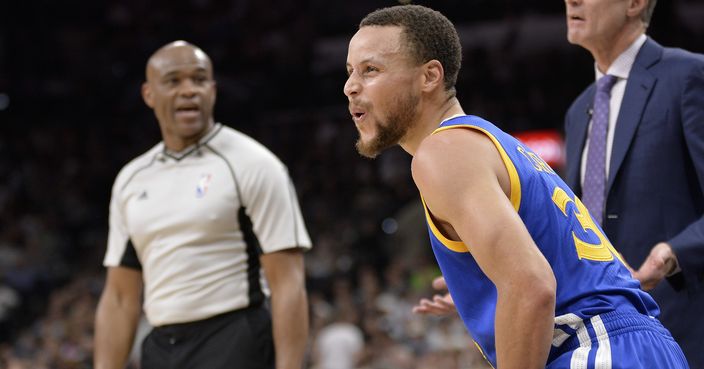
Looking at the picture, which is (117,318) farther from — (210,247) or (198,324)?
(210,247)

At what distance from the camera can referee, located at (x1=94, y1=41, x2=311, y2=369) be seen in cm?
393

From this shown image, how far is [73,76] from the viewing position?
45.6ft

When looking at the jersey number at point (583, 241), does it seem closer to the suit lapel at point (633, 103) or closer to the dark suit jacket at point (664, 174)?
the dark suit jacket at point (664, 174)

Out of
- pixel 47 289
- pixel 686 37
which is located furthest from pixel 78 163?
pixel 686 37

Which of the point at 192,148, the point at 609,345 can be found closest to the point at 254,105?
the point at 192,148

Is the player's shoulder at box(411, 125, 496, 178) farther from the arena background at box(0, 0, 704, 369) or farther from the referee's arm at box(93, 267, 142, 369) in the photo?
the arena background at box(0, 0, 704, 369)

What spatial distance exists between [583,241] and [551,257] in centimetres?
11

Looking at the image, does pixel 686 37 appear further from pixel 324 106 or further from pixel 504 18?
pixel 324 106

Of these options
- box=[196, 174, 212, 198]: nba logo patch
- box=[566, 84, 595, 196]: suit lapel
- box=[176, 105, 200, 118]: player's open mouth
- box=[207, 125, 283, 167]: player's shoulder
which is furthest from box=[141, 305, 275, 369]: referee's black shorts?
box=[566, 84, 595, 196]: suit lapel

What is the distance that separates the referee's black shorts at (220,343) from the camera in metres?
3.90

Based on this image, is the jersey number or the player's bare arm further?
the jersey number

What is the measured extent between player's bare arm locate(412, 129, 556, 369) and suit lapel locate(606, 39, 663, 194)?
1329 millimetres

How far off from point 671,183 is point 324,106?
10.4 meters

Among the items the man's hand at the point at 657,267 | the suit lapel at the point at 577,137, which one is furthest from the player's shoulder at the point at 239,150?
Answer: the man's hand at the point at 657,267
